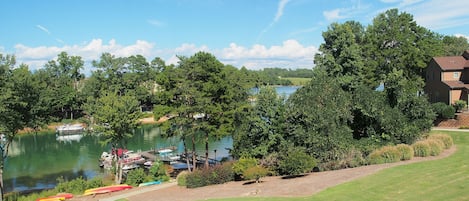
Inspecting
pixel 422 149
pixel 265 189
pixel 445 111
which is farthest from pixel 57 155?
pixel 445 111

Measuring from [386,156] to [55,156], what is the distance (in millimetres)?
38616

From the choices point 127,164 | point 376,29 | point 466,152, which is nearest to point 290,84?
point 376,29

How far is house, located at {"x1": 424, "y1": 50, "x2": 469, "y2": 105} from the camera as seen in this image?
126 feet

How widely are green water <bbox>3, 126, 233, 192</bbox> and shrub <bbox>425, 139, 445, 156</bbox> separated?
19.0 m

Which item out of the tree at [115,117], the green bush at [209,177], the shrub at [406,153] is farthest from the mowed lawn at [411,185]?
the tree at [115,117]

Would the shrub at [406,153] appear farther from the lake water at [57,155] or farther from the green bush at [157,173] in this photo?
the green bush at [157,173]

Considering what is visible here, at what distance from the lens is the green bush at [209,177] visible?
850 inches

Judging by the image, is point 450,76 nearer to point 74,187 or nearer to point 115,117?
point 115,117

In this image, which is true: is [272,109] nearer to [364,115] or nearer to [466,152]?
[364,115]

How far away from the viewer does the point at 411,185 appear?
46.9ft

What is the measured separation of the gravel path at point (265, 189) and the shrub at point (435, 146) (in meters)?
0.26

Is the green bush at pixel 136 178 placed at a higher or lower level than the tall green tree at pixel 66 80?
lower

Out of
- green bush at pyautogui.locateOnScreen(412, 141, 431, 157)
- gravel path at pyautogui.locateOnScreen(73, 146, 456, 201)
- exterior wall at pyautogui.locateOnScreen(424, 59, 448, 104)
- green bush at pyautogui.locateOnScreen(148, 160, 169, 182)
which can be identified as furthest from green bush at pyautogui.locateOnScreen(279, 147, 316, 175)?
exterior wall at pyautogui.locateOnScreen(424, 59, 448, 104)

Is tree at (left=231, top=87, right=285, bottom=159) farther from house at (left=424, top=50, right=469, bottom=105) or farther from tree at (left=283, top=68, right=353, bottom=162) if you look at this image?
house at (left=424, top=50, right=469, bottom=105)
